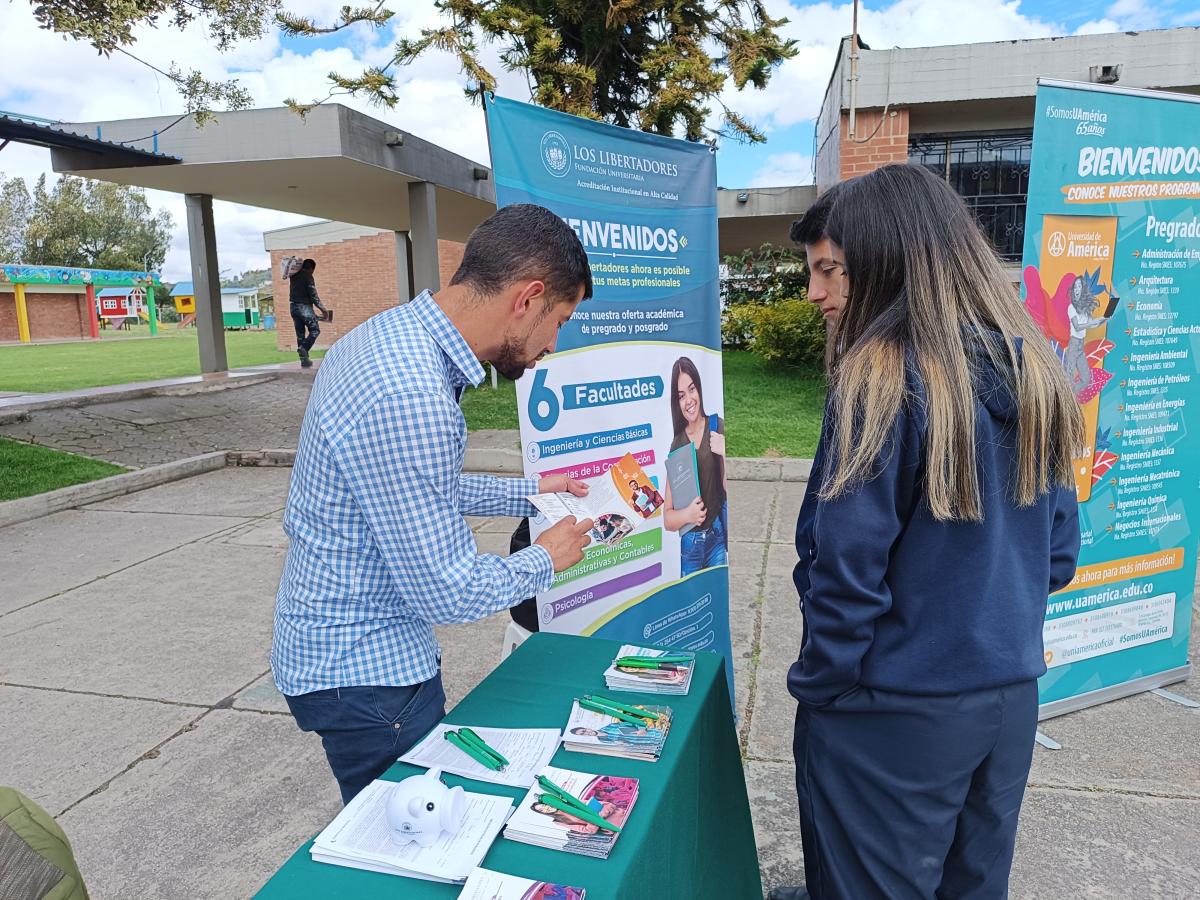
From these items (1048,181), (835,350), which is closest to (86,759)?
(835,350)

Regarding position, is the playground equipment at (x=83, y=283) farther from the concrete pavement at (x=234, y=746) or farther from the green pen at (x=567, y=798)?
the green pen at (x=567, y=798)

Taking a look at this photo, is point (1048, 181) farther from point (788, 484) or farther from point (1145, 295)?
point (788, 484)

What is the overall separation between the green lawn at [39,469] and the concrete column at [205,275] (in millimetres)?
4802

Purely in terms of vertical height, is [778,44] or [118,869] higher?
[778,44]

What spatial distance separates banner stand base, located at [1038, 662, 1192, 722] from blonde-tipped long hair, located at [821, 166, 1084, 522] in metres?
2.16

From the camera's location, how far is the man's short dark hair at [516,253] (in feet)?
5.14

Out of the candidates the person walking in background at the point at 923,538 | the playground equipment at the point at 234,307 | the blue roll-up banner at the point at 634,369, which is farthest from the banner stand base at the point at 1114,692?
the playground equipment at the point at 234,307

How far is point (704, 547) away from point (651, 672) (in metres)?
1.40

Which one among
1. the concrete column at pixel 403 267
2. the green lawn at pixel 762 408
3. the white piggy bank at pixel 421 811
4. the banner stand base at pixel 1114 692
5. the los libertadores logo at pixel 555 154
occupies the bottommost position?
the banner stand base at pixel 1114 692

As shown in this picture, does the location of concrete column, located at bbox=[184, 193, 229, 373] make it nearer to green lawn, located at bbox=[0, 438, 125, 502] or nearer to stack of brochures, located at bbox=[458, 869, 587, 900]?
green lawn, located at bbox=[0, 438, 125, 502]

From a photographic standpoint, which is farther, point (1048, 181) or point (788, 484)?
point (788, 484)

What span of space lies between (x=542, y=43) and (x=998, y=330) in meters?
8.14

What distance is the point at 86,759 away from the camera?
3.03 metres

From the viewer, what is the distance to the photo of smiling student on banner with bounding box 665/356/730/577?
3.00 m
